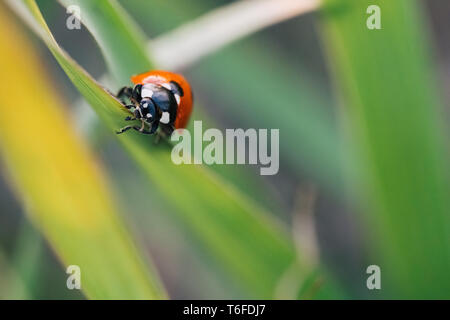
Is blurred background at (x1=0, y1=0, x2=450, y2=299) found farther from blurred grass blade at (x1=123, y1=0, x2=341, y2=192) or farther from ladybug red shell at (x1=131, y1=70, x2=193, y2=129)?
ladybug red shell at (x1=131, y1=70, x2=193, y2=129)

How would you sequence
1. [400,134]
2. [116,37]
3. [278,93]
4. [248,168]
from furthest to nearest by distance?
[278,93] < [248,168] < [400,134] < [116,37]

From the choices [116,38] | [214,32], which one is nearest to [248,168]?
[214,32]

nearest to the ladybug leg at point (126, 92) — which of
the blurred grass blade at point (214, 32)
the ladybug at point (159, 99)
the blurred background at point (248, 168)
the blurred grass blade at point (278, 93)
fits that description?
the ladybug at point (159, 99)

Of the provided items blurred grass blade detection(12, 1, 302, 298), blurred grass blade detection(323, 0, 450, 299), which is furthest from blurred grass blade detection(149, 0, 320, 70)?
blurred grass blade detection(12, 1, 302, 298)

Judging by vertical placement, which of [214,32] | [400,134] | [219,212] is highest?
[214,32]

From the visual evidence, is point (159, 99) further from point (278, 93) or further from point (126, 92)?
point (278, 93)

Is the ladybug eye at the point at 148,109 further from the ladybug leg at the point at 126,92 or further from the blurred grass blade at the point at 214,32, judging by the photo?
the blurred grass blade at the point at 214,32
